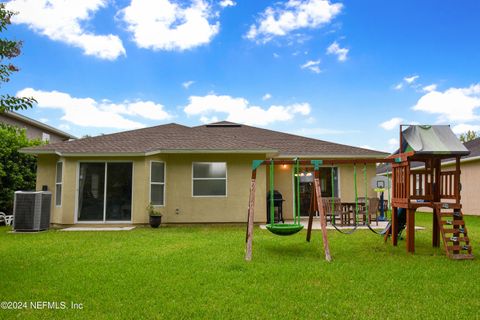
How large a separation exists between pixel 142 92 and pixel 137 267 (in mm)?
15682

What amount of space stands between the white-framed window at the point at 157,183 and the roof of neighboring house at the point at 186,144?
652mm

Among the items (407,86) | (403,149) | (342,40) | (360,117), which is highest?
(342,40)

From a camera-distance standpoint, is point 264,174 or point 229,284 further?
point 264,174

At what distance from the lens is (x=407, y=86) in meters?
17.2

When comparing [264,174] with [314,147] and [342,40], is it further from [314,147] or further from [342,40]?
[342,40]

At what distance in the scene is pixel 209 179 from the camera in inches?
463

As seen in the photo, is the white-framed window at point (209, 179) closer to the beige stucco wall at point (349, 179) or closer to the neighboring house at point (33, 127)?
the beige stucco wall at point (349, 179)

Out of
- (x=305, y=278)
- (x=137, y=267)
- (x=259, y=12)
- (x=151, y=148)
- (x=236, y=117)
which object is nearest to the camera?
(x=305, y=278)

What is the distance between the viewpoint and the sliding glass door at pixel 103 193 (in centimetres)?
1120

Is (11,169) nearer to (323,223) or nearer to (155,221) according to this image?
(155,221)

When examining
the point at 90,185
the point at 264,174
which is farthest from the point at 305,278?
the point at 90,185

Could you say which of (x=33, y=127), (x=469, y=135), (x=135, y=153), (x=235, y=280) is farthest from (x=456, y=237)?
(x=469, y=135)

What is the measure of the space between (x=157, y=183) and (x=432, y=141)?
7980mm

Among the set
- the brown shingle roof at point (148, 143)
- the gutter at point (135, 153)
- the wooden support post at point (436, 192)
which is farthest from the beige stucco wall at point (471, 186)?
the brown shingle roof at point (148, 143)
